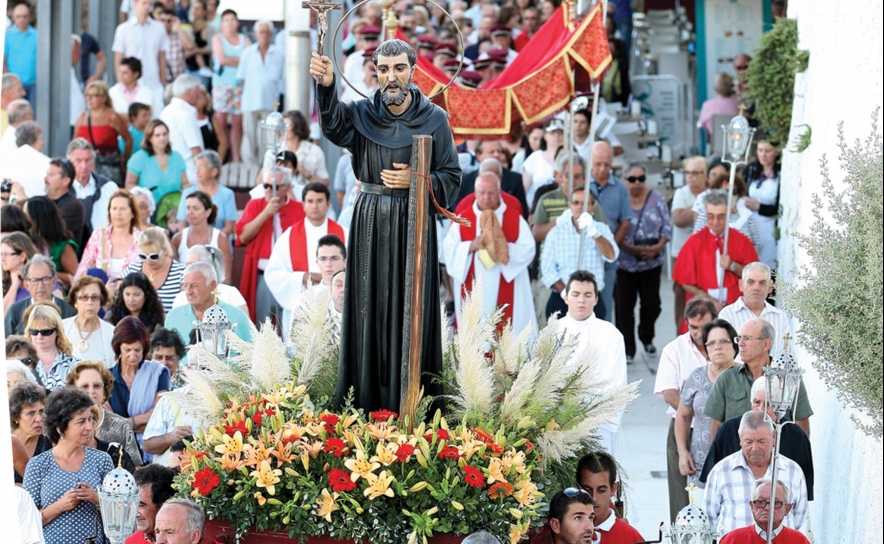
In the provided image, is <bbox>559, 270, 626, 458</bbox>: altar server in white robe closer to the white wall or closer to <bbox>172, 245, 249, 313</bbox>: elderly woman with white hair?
the white wall

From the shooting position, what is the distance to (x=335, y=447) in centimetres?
683

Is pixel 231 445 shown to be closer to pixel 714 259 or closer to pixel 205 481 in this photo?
pixel 205 481

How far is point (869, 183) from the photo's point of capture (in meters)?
6.73

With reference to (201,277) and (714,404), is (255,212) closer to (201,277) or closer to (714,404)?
(201,277)

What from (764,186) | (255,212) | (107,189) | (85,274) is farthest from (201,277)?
(764,186)

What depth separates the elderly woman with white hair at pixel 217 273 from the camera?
35.2 ft

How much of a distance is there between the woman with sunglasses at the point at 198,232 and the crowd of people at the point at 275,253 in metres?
0.02

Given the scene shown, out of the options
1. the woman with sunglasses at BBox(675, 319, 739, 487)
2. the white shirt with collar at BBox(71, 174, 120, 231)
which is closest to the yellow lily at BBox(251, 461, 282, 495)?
the woman with sunglasses at BBox(675, 319, 739, 487)

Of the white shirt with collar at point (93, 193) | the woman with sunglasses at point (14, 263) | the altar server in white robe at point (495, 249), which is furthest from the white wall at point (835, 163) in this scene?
the white shirt with collar at point (93, 193)

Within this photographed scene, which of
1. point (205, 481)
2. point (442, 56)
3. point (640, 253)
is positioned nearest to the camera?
point (205, 481)

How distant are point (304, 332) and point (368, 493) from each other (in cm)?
142

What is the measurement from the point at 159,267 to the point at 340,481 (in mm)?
5122

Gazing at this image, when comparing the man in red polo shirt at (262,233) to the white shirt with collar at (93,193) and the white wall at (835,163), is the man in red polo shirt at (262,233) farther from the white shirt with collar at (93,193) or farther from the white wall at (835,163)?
the white wall at (835,163)

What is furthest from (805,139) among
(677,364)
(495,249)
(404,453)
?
(404,453)
